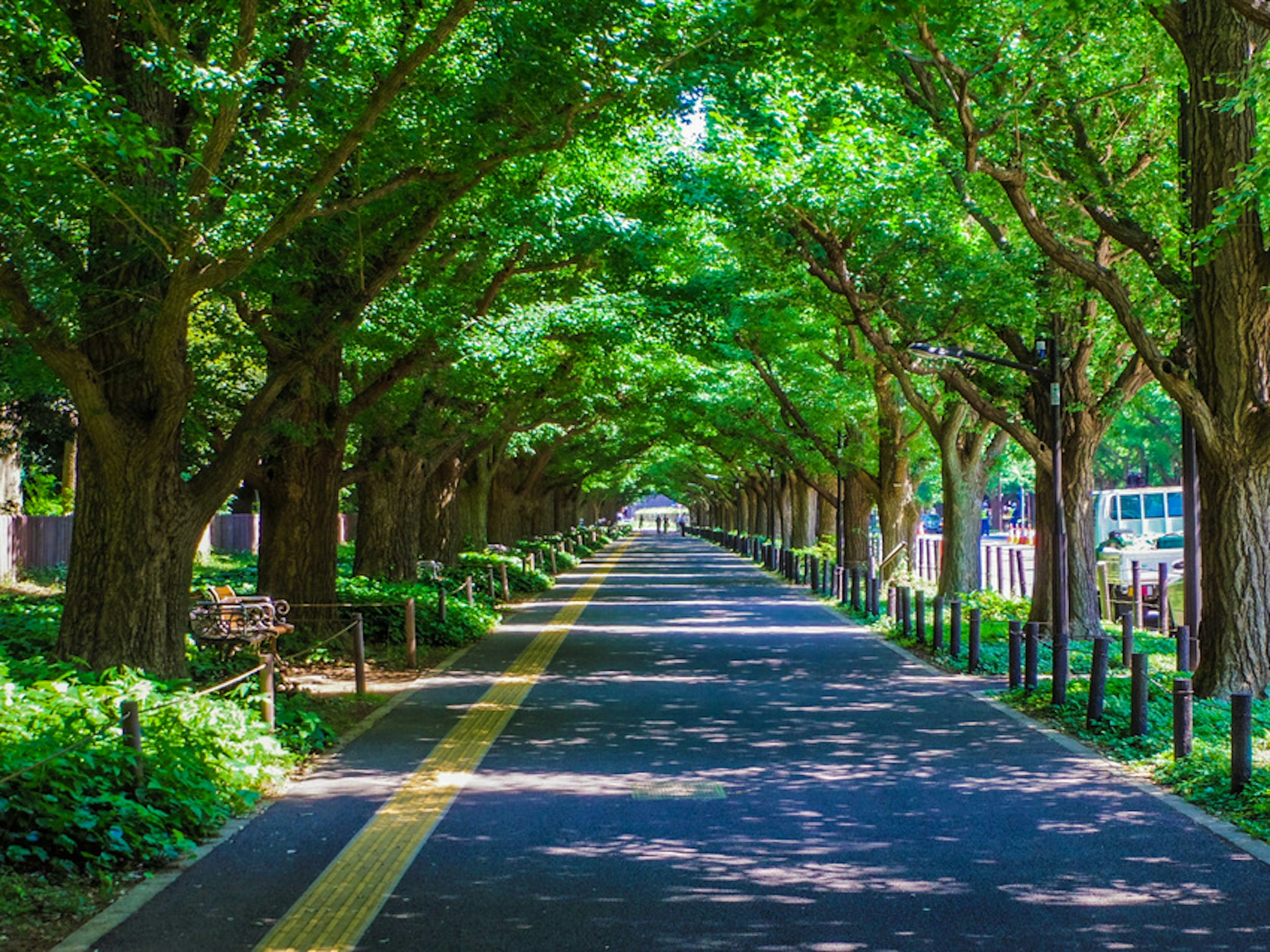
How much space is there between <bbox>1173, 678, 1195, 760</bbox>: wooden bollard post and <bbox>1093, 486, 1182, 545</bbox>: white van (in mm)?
32733

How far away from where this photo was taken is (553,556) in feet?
136

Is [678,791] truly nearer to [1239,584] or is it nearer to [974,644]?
[1239,584]

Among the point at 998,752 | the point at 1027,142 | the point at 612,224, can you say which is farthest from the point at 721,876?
the point at 612,224

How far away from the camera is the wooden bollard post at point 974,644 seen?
16031mm

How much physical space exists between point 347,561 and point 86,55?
23.7 m

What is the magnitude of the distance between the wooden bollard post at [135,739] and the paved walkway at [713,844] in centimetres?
70

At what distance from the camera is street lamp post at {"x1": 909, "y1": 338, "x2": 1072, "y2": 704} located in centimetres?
1268

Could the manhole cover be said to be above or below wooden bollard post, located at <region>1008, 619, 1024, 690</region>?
below

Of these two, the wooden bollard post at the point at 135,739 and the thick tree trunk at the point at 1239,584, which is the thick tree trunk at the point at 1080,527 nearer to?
the thick tree trunk at the point at 1239,584

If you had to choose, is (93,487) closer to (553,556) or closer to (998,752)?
(998,752)

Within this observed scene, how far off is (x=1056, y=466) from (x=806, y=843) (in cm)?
924

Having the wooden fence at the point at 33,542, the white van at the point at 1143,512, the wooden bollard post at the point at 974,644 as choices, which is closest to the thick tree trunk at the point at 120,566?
the wooden bollard post at the point at 974,644

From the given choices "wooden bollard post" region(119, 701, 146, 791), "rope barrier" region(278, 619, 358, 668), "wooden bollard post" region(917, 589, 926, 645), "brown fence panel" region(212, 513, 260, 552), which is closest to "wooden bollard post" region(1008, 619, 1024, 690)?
"wooden bollard post" region(917, 589, 926, 645)

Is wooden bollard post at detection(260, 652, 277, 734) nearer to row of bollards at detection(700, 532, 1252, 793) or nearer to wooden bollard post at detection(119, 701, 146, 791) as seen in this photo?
wooden bollard post at detection(119, 701, 146, 791)
